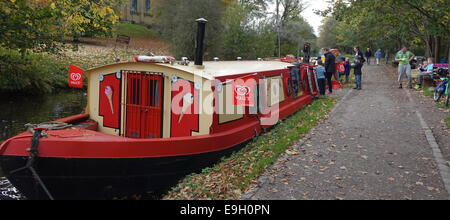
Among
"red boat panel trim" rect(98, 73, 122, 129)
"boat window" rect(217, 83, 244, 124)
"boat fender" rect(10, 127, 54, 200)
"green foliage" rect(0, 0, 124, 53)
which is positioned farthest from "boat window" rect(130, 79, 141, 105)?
"green foliage" rect(0, 0, 124, 53)

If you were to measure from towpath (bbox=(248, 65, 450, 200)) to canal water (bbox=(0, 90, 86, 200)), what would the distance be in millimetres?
8839

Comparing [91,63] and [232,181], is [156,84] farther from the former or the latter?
[91,63]

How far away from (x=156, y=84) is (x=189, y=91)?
730 millimetres

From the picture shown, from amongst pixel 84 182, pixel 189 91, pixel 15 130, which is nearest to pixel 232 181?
pixel 189 91

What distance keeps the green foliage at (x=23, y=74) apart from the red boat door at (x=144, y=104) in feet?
33.8

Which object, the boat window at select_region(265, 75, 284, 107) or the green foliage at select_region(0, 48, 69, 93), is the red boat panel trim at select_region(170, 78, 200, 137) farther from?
the green foliage at select_region(0, 48, 69, 93)

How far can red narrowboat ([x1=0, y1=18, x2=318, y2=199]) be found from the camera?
626 cm

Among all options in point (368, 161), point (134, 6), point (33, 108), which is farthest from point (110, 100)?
point (134, 6)

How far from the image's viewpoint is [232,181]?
19.3ft

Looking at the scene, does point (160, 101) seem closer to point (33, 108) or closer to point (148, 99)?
point (148, 99)

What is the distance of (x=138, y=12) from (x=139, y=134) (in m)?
45.0

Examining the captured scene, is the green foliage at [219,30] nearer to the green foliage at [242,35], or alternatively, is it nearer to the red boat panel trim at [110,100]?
the green foliage at [242,35]

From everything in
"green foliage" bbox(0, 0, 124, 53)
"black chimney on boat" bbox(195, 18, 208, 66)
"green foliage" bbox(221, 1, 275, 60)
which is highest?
"green foliage" bbox(221, 1, 275, 60)

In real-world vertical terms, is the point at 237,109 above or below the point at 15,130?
above
